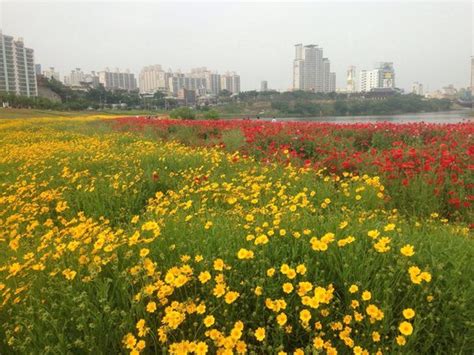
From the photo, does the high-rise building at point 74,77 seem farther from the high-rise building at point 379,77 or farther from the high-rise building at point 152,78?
the high-rise building at point 379,77

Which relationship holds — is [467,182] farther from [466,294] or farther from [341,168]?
[466,294]

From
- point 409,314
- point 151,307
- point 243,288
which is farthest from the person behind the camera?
point 243,288

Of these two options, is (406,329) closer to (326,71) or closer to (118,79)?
(326,71)

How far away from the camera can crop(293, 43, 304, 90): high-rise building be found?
450ft

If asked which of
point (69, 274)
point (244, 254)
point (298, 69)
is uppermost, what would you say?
point (298, 69)

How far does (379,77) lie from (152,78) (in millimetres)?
96052

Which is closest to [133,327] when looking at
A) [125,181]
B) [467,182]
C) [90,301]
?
[90,301]

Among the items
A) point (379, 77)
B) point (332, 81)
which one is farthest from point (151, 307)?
point (332, 81)

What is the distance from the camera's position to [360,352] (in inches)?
61.2

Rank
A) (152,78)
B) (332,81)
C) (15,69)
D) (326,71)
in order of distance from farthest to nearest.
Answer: (152,78), (332,81), (326,71), (15,69)

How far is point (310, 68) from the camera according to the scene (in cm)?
13938

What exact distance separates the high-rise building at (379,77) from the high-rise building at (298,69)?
76.0 ft

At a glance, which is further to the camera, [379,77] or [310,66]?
[310,66]

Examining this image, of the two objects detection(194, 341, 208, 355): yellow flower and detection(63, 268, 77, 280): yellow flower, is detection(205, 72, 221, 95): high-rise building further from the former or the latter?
detection(194, 341, 208, 355): yellow flower
